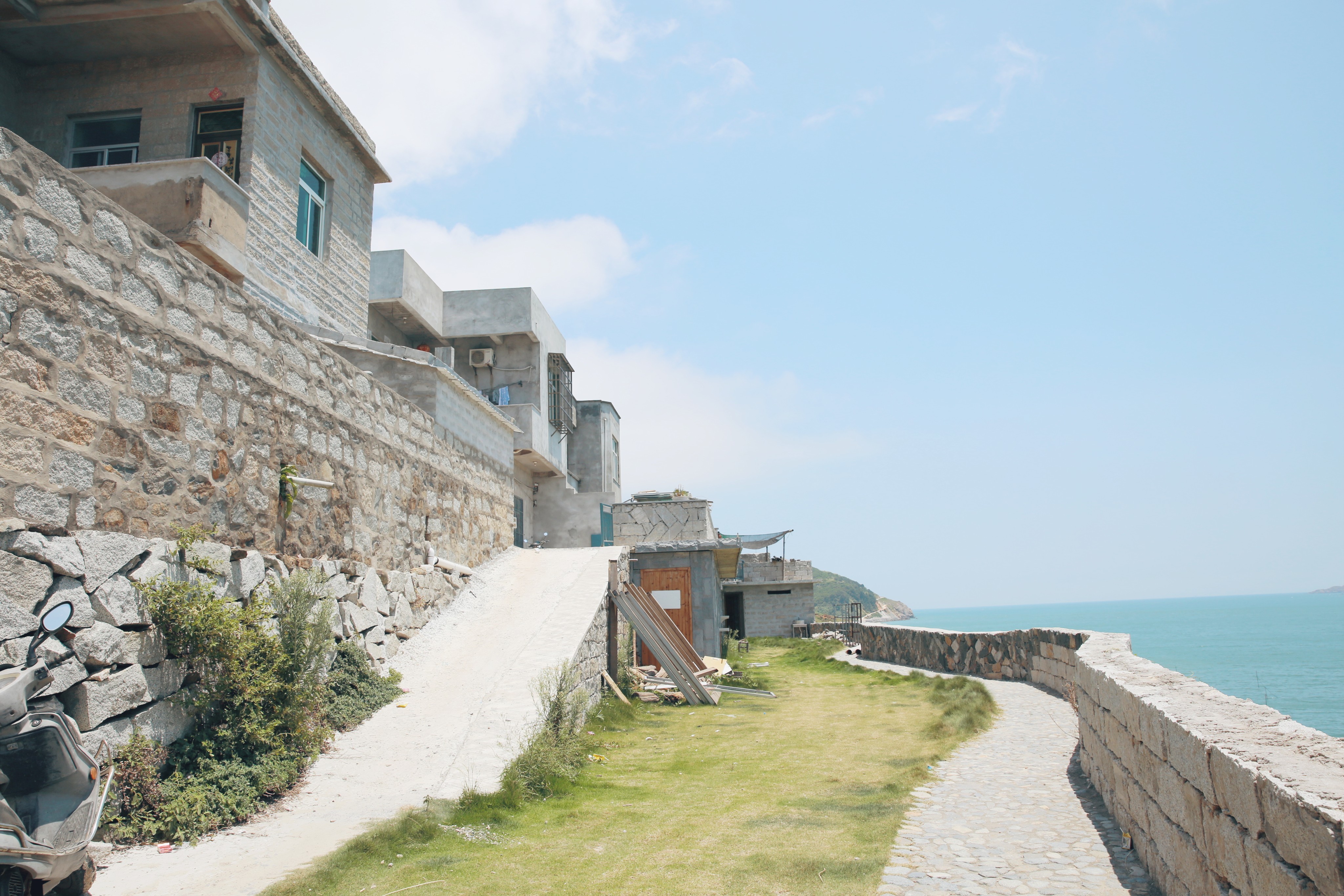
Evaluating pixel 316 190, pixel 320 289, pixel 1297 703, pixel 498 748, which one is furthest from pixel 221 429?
pixel 1297 703

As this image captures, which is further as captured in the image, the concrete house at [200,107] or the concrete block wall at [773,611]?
the concrete block wall at [773,611]

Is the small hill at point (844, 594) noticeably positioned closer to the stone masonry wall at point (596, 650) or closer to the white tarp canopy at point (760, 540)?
the white tarp canopy at point (760, 540)

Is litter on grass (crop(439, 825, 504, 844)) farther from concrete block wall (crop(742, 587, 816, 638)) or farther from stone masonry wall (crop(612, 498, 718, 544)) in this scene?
concrete block wall (crop(742, 587, 816, 638))

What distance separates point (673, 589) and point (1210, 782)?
1633 cm

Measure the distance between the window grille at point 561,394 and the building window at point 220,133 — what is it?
14443 millimetres

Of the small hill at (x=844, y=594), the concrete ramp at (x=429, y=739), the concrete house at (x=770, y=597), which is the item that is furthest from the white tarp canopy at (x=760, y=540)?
the small hill at (x=844, y=594)

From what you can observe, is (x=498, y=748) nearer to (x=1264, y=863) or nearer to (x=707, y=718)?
(x=707, y=718)

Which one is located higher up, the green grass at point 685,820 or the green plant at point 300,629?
the green plant at point 300,629

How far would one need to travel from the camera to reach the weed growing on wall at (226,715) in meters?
5.10

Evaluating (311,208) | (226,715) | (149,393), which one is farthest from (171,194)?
(226,715)

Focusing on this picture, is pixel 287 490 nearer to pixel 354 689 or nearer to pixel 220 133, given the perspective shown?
pixel 354 689

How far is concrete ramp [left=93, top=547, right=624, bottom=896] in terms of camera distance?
4625mm

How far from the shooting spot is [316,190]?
14336 mm

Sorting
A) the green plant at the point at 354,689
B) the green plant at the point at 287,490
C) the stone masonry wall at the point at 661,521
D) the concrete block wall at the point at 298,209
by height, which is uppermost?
the concrete block wall at the point at 298,209
